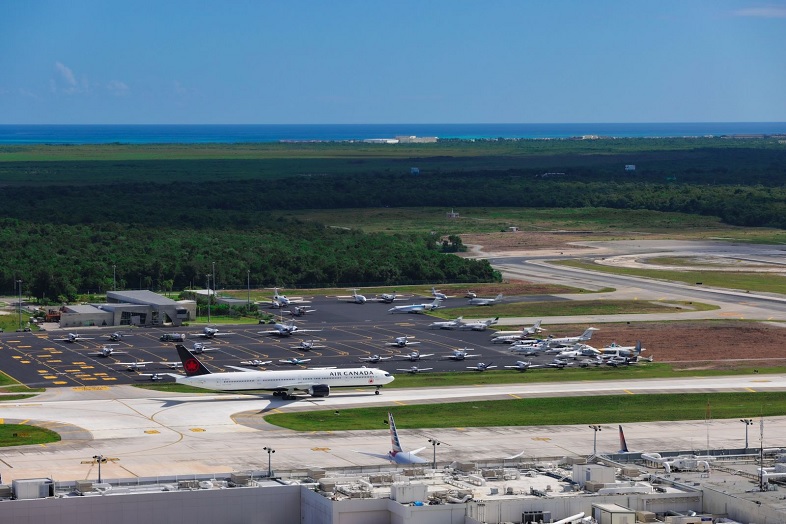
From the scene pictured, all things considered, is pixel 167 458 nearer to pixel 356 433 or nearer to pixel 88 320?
pixel 356 433

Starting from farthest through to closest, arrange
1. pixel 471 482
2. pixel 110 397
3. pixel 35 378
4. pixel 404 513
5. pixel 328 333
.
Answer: pixel 328 333 → pixel 35 378 → pixel 110 397 → pixel 471 482 → pixel 404 513

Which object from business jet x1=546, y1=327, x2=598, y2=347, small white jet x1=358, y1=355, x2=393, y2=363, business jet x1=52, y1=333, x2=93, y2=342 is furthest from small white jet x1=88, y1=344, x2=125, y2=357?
business jet x1=546, y1=327, x2=598, y2=347

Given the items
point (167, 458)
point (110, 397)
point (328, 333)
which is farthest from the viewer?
point (328, 333)

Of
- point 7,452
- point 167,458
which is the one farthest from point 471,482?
point 7,452

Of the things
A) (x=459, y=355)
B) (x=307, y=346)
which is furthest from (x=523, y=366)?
(x=307, y=346)

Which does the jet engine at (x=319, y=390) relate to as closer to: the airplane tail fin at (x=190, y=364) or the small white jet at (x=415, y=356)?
the airplane tail fin at (x=190, y=364)

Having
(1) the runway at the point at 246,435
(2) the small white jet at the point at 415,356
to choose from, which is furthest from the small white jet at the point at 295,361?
(1) the runway at the point at 246,435

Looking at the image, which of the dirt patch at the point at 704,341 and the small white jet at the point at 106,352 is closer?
the small white jet at the point at 106,352
